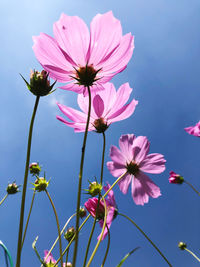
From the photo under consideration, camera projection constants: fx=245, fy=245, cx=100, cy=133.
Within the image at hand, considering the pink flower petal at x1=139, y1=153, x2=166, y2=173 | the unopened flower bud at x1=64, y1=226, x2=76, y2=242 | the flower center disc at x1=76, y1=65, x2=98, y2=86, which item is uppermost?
the flower center disc at x1=76, y1=65, x2=98, y2=86

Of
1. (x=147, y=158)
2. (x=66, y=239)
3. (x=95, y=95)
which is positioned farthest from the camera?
(x=66, y=239)

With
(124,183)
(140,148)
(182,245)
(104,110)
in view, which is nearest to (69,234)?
(124,183)

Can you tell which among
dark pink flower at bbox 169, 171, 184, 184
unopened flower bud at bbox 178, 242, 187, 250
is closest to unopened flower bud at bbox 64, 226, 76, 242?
dark pink flower at bbox 169, 171, 184, 184

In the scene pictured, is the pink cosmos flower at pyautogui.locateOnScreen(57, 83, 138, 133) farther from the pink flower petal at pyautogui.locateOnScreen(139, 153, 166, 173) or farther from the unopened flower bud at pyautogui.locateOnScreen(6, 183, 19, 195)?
the unopened flower bud at pyautogui.locateOnScreen(6, 183, 19, 195)

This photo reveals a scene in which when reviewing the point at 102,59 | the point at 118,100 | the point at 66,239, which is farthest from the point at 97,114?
the point at 66,239

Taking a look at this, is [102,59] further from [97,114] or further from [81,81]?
[97,114]

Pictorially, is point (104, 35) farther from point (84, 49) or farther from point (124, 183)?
point (124, 183)
